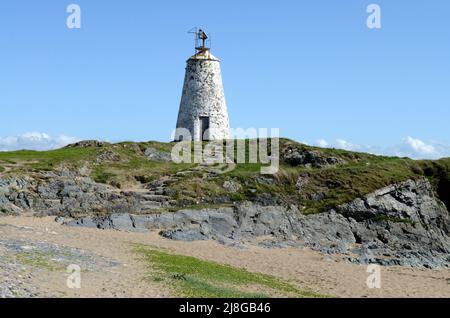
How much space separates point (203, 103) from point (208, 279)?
1506 inches

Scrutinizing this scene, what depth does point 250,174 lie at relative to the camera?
4703 centimetres

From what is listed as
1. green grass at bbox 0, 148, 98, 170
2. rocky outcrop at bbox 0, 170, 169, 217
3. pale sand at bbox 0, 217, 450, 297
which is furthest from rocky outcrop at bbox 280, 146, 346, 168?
green grass at bbox 0, 148, 98, 170

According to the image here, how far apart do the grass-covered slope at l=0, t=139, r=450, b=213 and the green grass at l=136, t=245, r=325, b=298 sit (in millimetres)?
13051

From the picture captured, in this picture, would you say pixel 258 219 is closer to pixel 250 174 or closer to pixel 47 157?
pixel 250 174

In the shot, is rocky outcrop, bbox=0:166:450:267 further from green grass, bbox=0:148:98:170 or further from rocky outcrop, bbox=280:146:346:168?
rocky outcrop, bbox=280:146:346:168

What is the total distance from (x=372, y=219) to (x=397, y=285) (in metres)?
14.0

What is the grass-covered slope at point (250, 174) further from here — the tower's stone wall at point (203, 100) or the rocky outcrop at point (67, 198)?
the tower's stone wall at point (203, 100)

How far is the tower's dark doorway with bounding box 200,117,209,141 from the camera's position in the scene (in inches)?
2393

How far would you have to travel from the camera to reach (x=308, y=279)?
29.1m

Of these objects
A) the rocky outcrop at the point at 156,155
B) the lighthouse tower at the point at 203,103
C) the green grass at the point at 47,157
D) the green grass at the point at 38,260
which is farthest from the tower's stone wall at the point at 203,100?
the green grass at the point at 38,260

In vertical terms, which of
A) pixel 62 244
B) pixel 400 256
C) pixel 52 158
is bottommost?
pixel 400 256
